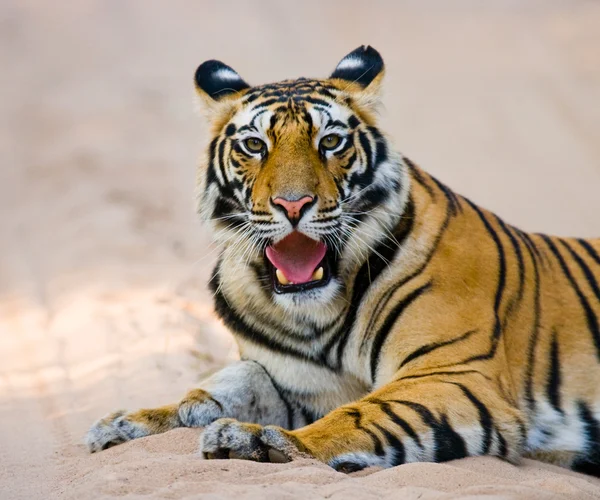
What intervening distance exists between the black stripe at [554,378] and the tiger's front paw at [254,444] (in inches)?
43.9

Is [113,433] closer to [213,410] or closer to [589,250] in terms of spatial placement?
[213,410]

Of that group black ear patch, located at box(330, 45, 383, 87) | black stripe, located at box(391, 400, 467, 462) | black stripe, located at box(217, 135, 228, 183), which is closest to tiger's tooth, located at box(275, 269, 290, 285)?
black stripe, located at box(217, 135, 228, 183)

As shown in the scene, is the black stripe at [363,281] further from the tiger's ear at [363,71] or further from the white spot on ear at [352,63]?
the white spot on ear at [352,63]

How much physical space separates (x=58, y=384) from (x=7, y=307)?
1.11 meters

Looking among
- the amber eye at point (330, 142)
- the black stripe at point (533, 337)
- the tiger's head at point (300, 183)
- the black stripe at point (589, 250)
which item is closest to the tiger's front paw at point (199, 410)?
the tiger's head at point (300, 183)

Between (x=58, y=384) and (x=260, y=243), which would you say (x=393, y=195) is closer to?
(x=260, y=243)

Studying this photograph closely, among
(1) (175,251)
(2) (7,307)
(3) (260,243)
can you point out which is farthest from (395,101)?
(3) (260,243)

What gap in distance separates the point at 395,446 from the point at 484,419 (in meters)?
0.34

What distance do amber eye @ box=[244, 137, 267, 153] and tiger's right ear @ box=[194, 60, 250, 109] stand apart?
12.6 inches

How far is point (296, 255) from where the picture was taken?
128 inches

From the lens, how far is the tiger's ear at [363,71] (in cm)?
355

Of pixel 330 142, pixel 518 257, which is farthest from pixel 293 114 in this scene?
pixel 518 257

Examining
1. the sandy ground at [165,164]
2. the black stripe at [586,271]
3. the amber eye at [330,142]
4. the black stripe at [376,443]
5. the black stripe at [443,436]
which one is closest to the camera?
the black stripe at [376,443]

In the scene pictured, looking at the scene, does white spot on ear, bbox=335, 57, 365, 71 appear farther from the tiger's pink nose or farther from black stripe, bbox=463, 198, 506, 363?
the tiger's pink nose
